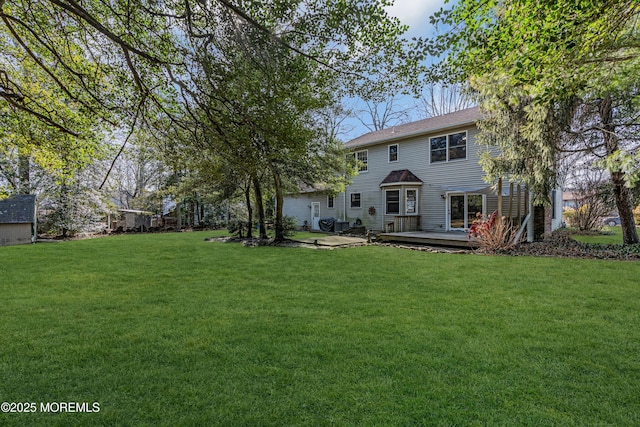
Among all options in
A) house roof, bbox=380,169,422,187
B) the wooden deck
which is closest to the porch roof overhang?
the wooden deck

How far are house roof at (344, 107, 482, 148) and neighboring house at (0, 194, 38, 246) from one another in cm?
1570

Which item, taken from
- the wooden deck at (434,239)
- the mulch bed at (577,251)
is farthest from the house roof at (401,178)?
the mulch bed at (577,251)

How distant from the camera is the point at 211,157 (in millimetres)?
5980

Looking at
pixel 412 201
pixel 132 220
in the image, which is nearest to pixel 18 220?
pixel 132 220

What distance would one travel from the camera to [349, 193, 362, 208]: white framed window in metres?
18.2

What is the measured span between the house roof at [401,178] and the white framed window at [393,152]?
0.83 metres

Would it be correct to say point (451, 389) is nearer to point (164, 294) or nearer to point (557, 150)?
point (164, 294)

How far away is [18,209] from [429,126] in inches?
730

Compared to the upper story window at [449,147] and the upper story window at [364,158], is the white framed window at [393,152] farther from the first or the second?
the upper story window at [449,147]

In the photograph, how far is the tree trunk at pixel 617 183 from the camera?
31.8 ft

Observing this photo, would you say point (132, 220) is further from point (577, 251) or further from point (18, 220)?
point (577, 251)

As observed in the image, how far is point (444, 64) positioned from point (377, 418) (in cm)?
527

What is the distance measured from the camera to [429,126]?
14.6m

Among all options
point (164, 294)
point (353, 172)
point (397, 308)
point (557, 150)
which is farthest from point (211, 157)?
point (557, 150)
